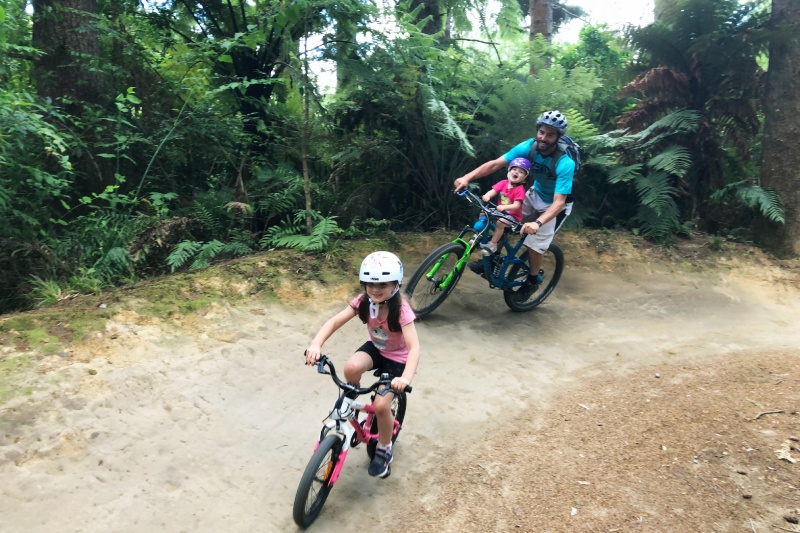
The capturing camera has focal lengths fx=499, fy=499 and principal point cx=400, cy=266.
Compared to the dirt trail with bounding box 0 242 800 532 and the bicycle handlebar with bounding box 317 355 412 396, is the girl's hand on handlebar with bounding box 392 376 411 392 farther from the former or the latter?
the dirt trail with bounding box 0 242 800 532

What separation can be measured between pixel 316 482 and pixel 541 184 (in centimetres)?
407

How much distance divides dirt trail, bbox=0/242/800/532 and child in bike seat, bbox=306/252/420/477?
446mm

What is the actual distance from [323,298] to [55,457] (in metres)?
2.96

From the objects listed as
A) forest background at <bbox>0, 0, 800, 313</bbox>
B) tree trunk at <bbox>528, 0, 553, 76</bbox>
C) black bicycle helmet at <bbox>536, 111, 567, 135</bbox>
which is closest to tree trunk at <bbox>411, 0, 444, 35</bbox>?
Answer: forest background at <bbox>0, 0, 800, 313</bbox>

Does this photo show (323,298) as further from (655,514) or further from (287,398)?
(655,514)

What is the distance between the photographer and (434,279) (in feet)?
18.4

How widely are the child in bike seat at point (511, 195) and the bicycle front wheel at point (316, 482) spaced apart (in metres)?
3.26

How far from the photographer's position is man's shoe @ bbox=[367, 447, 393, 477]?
3.41 metres

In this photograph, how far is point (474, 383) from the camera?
470 centimetres

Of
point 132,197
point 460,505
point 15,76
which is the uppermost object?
point 15,76

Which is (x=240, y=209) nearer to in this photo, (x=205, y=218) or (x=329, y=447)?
(x=205, y=218)

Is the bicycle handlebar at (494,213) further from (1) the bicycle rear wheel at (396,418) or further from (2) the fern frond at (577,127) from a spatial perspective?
(2) the fern frond at (577,127)

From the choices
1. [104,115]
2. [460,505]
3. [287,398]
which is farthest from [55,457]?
[104,115]

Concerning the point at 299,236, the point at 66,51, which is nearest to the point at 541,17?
the point at 299,236
